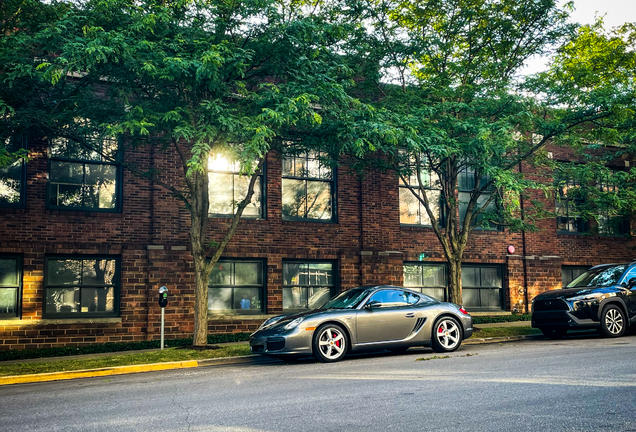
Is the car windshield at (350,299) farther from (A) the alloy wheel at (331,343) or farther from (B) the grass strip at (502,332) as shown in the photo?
(B) the grass strip at (502,332)

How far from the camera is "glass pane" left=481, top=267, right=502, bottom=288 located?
2158 cm

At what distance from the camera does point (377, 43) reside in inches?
622

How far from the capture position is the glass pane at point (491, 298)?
21484mm

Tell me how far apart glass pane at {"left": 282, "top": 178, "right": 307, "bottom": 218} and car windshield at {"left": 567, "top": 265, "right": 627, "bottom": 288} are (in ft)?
26.0

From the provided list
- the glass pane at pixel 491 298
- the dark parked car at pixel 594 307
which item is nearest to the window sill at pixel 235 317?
the dark parked car at pixel 594 307

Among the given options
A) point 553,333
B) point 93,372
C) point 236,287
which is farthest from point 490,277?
point 93,372

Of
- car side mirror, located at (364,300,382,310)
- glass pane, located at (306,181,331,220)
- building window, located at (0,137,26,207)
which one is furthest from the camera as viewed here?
glass pane, located at (306,181,331,220)

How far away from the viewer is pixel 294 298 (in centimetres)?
1852

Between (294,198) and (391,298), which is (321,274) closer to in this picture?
(294,198)

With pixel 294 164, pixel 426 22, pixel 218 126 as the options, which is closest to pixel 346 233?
pixel 294 164

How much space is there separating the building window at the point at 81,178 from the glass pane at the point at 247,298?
4131 millimetres

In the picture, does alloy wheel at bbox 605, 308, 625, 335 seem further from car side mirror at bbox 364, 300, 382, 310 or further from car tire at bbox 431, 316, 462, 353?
car side mirror at bbox 364, 300, 382, 310

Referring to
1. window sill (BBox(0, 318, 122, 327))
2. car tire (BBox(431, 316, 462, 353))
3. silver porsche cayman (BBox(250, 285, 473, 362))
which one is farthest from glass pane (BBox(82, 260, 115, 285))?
car tire (BBox(431, 316, 462, 353))

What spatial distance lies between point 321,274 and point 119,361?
26.5 ft
